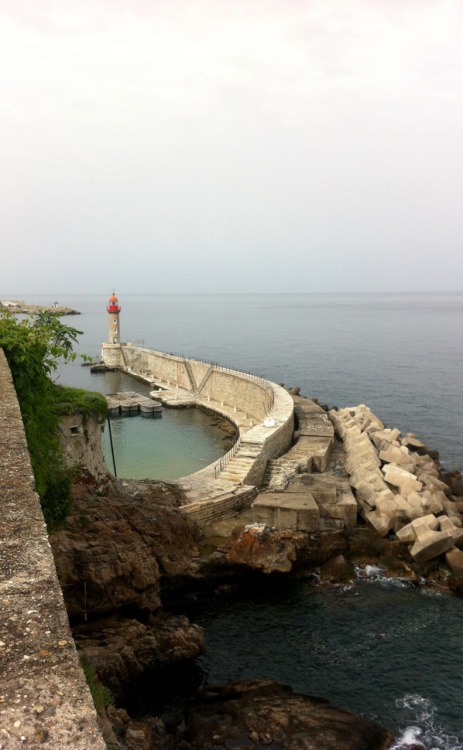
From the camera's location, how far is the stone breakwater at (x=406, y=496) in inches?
712

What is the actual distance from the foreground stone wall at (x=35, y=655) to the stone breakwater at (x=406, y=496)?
632 inches

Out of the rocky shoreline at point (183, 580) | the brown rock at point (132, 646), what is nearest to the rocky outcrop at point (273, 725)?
the rocky shoreline at point (183, 580)

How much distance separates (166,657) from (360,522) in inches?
414

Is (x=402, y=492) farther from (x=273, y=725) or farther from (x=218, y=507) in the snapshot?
(x=273, y=725)

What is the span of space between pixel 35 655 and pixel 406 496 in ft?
67.1

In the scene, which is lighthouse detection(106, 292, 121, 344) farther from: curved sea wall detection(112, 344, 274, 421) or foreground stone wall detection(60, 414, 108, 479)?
foreground stone wall detection(60, 414, 108, 479)

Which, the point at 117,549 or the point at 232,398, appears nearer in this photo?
the point at 117,549

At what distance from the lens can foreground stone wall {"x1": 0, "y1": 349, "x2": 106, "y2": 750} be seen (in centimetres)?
309

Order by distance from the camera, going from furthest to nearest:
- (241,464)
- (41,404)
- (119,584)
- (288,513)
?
(241,464), (288,513), (41,404), (119,584)

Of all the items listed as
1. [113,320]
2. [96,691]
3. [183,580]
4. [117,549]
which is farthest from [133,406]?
[96,691]

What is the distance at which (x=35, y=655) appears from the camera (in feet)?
11.7

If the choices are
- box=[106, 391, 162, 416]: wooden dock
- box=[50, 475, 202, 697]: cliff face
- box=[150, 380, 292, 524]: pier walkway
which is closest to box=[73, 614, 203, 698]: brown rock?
box=[50, 475, 202, 697]: cliff face

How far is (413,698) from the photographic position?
12586mm

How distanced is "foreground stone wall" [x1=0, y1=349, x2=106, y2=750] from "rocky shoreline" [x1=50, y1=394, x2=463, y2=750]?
4.61m
